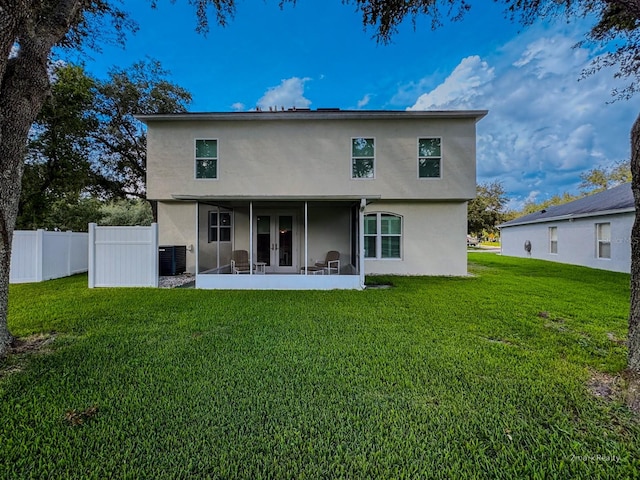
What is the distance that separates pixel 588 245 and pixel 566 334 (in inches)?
531

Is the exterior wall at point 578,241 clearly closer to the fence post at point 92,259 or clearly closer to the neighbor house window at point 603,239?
the neighbor house window at point 603,239

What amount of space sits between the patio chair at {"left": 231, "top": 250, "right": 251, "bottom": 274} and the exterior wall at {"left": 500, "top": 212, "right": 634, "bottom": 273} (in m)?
15.4

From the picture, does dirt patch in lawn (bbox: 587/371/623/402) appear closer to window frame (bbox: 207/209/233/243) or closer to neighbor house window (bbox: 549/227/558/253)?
window frame (bbox: 207/209/233/243)

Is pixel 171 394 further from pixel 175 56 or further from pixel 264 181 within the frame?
pixel 175 56

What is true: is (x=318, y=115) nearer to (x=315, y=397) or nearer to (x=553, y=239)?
(x=315, y=397)

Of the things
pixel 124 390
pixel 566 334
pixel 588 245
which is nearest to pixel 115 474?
pixel 124 390

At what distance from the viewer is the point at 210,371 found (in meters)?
3.56

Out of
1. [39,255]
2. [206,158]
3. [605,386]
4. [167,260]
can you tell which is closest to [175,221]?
[167,260]

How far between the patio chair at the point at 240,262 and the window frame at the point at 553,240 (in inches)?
723

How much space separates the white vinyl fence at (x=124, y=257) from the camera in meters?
8.85

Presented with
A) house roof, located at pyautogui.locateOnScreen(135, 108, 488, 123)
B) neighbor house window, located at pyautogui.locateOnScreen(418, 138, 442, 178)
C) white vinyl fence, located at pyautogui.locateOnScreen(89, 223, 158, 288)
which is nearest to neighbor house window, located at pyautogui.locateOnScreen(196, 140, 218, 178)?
house roof, located at pyautogui.locateOnScreen(135, 108, 488, 123)

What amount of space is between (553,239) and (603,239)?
468cm

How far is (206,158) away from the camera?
1138cm

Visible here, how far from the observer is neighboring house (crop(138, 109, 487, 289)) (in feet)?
36.1
